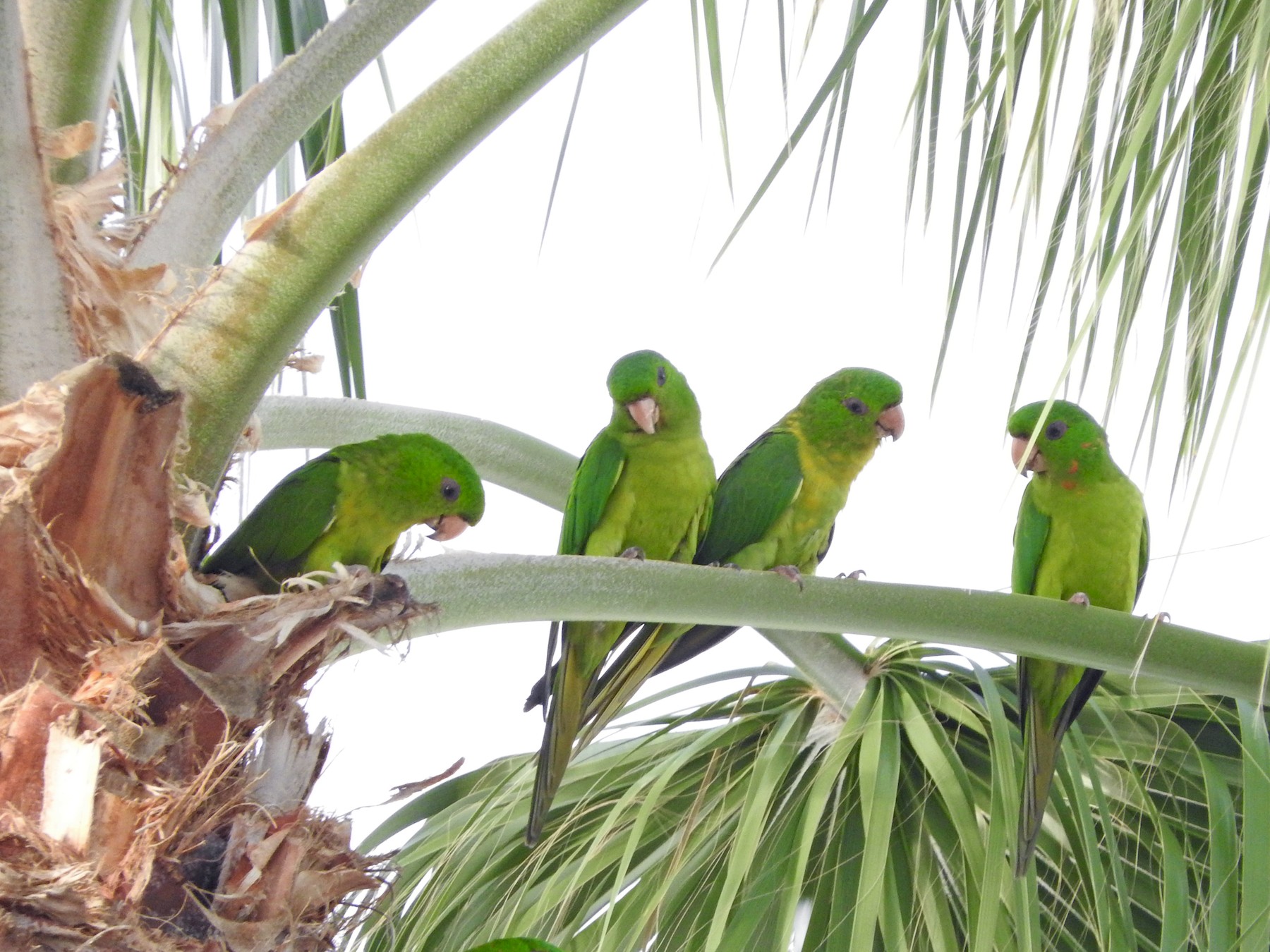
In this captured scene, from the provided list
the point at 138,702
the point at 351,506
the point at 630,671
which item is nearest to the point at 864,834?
the point at 630,671

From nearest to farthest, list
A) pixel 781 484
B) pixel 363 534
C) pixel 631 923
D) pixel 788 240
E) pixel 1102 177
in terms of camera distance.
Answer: pixel 1102 177
pixel 631 923
pixel 363 534
pixel 781 484
pixel 788 240

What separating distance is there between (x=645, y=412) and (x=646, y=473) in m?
0.15

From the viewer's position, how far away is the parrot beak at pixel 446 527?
2.26m

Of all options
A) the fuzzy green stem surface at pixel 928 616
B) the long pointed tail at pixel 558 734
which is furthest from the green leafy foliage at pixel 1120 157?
the long pointed tail at pixel 558 734

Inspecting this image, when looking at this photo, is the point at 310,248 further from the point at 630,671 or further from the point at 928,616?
the point at 630,671

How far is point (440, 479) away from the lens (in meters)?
2.17

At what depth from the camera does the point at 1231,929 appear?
1.65 metres

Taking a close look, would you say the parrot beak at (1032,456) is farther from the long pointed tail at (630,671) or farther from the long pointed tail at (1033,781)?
the long pointed tail at (630,671)

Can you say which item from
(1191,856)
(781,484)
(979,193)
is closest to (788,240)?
(781,484)

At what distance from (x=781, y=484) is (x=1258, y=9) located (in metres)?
1.44

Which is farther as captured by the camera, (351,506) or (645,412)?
(645,412)

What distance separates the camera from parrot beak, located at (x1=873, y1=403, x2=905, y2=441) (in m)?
2.58

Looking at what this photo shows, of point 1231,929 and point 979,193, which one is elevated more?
point 979,193

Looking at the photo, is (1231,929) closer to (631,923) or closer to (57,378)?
(631,923)
